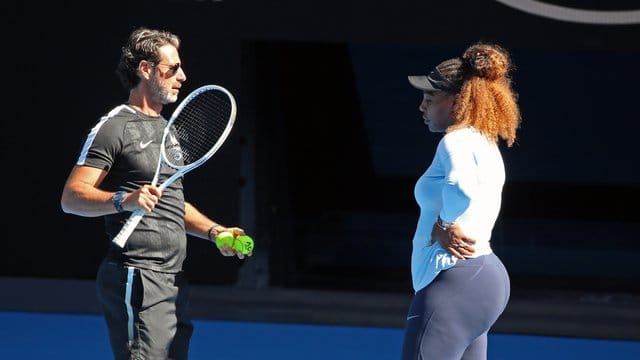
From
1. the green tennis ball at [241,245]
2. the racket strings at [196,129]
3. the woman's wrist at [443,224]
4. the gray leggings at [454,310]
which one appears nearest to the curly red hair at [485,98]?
the woman's wrist at [443,224]

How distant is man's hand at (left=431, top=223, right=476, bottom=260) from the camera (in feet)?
10.5

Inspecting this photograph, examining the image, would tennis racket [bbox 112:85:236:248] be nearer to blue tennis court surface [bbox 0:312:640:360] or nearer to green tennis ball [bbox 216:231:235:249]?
green tennis ball [bbox 216:231:235:249]

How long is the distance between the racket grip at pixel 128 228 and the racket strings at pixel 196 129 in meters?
0.22

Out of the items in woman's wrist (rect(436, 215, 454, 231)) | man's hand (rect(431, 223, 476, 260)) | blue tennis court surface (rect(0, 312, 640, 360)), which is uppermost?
woman's wrist (rect(436, 215, 454, 231))

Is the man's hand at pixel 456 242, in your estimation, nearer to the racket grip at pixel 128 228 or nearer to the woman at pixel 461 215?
the woman at pixel 461 215

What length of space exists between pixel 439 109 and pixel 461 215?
34cm

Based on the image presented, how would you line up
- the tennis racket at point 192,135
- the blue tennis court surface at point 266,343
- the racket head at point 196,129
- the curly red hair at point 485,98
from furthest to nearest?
the blue tennis court surface at point 266,343 → the racket head at point 196,129 → the tennis racket at point 192,135 → the curly red hair at point 485,98

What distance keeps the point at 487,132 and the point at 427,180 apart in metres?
0.21

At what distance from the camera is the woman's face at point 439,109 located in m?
3.34

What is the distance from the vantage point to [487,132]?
3.27m

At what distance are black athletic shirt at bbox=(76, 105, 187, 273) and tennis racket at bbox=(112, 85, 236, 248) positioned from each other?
0.12 ft

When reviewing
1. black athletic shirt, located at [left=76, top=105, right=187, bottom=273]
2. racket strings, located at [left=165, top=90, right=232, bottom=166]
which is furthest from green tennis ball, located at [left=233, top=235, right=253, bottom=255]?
racket strings, located at [left=165, top=90, right=232, bottom=166]

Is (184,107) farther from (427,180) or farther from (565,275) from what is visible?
(565,275)

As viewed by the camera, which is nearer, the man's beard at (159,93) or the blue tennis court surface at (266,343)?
the man's beard at (159,93)
